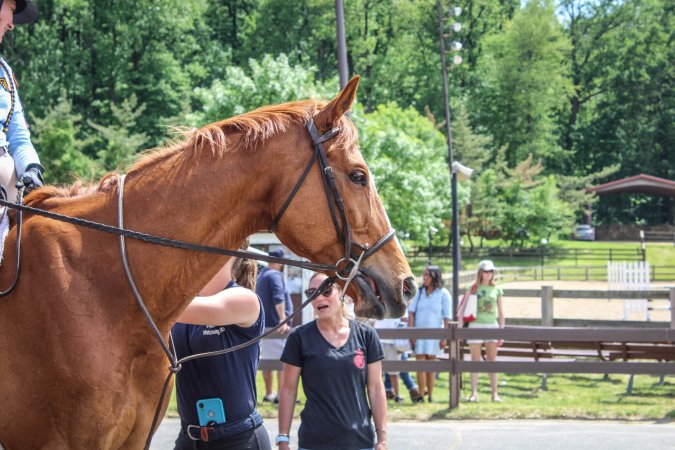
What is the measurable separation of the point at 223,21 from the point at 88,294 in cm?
6274

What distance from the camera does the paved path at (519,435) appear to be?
10.2 m

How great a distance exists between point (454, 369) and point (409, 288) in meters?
9.17

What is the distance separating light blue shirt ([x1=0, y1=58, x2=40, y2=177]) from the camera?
13.0 ft

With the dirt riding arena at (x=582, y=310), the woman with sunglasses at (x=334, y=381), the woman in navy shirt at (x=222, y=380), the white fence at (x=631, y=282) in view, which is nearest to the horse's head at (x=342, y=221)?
the woman in navy shirt at (x=222, y=380)

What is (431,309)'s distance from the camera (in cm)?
1424

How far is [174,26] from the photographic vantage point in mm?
53312

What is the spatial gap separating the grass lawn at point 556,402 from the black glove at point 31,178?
9008 millimetres

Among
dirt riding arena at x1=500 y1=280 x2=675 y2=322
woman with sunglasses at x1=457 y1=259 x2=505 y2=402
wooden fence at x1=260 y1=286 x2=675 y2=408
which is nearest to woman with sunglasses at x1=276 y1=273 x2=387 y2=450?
wooden fence at x1=260 y1=286 x2=675 y2=408

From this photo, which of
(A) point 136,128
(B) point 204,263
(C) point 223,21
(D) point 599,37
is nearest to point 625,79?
(D) point 599,37

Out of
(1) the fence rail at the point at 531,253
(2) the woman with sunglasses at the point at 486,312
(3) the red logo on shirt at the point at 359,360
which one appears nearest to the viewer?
(3) the red logo on shirt at the point at 359,360

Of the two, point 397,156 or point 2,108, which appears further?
point 397,156

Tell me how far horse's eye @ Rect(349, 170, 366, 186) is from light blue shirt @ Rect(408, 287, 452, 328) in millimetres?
10499

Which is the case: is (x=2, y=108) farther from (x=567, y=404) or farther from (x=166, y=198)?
(x=567, y=404)

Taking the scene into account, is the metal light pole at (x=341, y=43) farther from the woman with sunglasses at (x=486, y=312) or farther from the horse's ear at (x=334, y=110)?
the horse's ear at (x=334, y=110)
